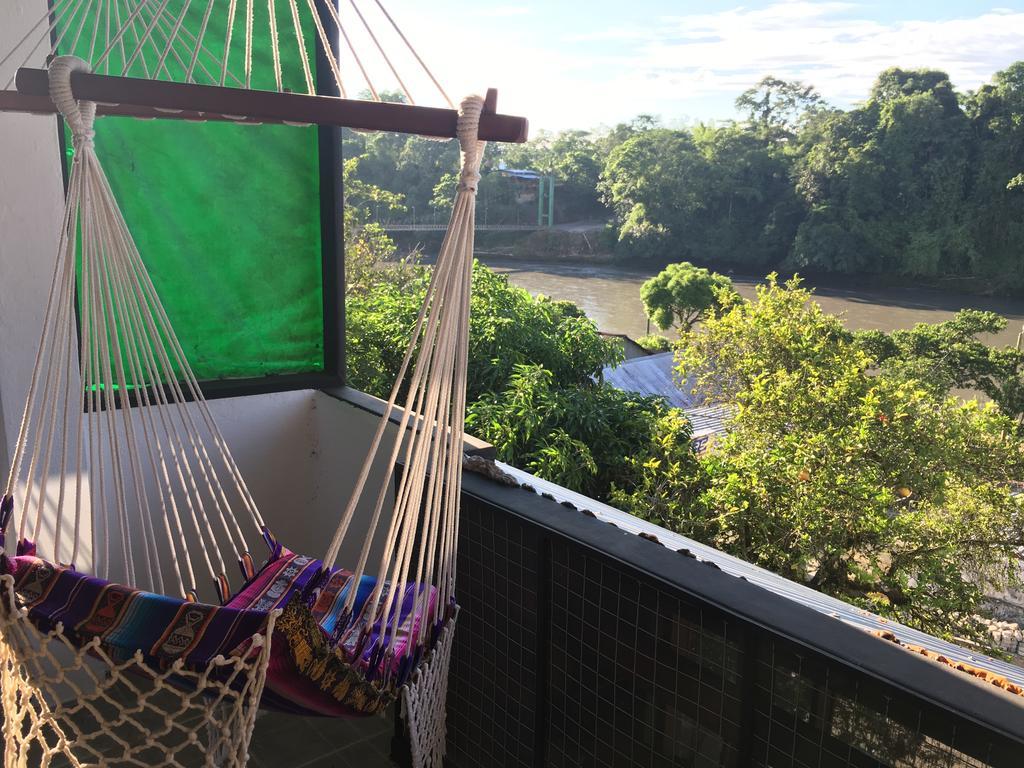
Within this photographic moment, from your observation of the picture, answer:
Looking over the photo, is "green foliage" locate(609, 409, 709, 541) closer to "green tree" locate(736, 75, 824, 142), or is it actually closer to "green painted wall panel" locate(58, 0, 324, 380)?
"green painted wall panel" locate(58, 0, 324, 380)

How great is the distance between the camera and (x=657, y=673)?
1225 mm

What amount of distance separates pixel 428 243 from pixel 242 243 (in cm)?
2007

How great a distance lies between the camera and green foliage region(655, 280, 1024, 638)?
4664mm

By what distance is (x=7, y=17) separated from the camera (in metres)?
1.74

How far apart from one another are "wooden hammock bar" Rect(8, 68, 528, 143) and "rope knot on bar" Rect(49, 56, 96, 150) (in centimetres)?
1

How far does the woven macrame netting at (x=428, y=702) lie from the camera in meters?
1.35

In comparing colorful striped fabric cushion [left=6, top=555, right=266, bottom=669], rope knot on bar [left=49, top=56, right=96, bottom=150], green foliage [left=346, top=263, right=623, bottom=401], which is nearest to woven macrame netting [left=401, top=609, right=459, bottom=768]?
colorful striped fabric cushion [left=6, top=555, right=266, bottom=669]

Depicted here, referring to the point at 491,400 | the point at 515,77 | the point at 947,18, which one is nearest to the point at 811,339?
the point at 491,400

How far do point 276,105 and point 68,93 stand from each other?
0.27 metres

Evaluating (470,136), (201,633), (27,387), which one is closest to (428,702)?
(201,633)

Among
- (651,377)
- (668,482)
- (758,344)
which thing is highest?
(758,344)

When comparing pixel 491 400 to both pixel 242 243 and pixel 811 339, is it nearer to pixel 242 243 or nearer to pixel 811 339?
pixel 242 243

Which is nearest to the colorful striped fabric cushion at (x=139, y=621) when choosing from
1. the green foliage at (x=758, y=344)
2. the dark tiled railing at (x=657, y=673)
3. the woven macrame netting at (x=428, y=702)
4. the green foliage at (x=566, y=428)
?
the woven macrame netting at (x=428, y=702)

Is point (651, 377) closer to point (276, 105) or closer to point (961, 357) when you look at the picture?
point (961, 357)
